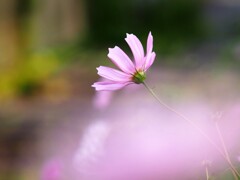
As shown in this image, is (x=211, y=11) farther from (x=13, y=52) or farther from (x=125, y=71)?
(x=125, y=71)

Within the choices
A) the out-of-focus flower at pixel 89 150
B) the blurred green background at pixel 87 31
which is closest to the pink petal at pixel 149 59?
the out-of-focus flower at pixel 89 150

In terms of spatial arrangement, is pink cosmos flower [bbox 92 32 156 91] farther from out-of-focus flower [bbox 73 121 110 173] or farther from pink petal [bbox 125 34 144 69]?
out-of-focus flower [bbox 73 121 110 173]

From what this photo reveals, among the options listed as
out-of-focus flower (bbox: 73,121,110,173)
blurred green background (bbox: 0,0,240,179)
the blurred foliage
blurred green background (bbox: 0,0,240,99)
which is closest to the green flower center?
out-of-focus flower (bbox: 73,121,110,173)

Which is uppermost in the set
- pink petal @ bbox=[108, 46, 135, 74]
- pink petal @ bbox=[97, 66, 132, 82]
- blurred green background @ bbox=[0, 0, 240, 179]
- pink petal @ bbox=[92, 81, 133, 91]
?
blurred green background @ bbox=[0, 0, 240, 179]

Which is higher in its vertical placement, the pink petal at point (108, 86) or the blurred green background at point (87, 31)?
the blurred green background at point (87, 31)

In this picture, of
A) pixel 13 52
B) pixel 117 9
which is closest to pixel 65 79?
pixel 13 52

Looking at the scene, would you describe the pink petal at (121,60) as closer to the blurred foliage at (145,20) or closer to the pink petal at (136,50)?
the pink petal at (136,50)
